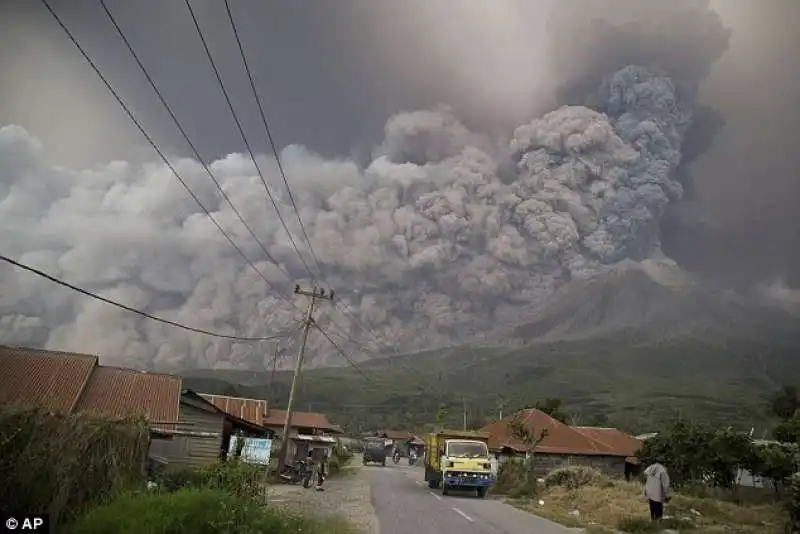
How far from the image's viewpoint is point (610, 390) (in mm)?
173000

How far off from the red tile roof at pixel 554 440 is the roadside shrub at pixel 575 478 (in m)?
13.7

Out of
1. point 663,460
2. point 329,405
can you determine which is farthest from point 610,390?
point 663,460

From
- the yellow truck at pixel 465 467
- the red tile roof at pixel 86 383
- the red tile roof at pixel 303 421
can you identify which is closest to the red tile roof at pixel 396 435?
the red tile roof at pixel 303 421

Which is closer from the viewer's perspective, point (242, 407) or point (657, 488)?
point (657, 488)

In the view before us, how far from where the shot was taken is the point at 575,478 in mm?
29609

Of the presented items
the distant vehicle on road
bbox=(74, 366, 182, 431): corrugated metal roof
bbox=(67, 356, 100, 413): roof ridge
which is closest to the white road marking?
bbox=(74, 366, 182, 431): corrugated metal roof

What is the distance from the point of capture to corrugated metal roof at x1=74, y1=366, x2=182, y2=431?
25.3 metres

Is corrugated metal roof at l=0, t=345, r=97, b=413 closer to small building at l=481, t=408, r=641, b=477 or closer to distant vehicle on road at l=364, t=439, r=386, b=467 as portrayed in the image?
small building at l=481, t=408, r=641, b=477

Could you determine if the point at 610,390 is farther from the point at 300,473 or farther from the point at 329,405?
the point at 300,473

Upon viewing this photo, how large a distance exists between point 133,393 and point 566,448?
1273 inches

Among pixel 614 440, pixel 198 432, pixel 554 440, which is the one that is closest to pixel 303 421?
pixel 554 440

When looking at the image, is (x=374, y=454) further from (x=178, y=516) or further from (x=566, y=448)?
(x=178, y=516)

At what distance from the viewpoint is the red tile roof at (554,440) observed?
155ft

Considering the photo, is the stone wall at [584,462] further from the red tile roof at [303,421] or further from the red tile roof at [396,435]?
the red tile roof at [396,435]
